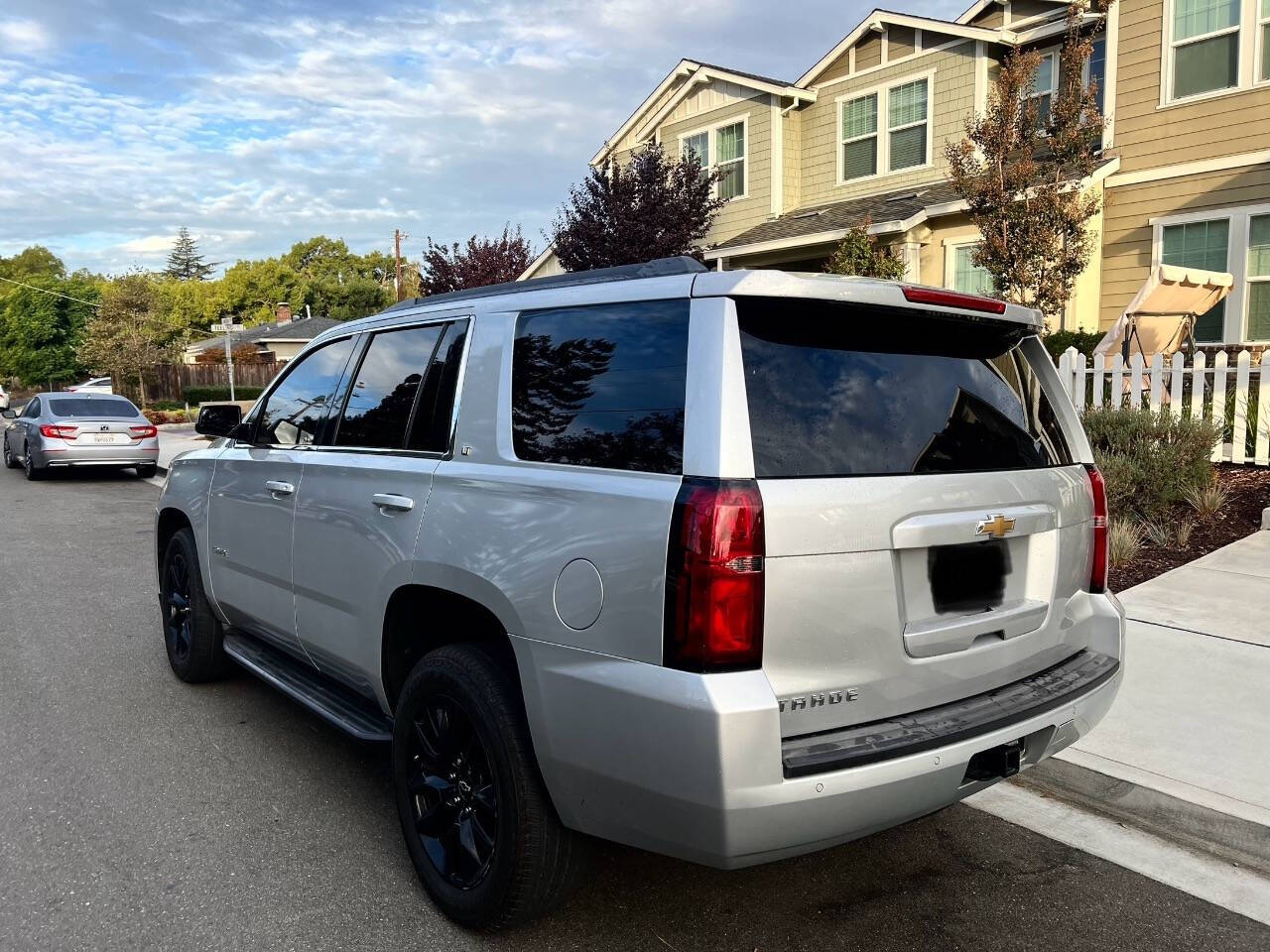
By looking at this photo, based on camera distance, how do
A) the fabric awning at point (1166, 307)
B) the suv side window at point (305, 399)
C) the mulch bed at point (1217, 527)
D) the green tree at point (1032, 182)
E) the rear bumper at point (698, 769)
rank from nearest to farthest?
the rear bumper at point (698, 769), the suv side window at point (305, 399), the mulch bed at point (1217, 527), the fabric awning at point (1166, 307), the green tree at point (1032, 182)

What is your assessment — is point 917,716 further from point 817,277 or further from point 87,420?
point 87,420

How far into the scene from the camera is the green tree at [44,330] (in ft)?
245

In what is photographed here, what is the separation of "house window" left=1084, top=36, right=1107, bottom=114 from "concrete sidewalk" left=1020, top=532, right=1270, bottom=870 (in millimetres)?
11350

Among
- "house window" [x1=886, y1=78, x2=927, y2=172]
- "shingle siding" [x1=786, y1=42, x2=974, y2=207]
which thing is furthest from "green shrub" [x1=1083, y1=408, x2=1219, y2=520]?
"house window" [x1=886, y1=78, x2=927, y2=172]

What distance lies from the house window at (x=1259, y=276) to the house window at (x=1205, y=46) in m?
1.94

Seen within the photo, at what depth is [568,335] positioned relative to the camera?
117 inches

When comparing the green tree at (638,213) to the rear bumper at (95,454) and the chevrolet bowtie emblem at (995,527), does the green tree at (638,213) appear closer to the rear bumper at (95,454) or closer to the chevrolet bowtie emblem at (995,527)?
the rear bumper at (95,454)

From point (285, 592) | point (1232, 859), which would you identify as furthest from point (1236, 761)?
point (285, 592)

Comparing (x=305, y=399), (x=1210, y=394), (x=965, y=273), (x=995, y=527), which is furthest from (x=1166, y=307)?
(x=305, y=399)

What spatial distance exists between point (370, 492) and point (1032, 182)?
1119cm

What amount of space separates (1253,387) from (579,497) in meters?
9.19

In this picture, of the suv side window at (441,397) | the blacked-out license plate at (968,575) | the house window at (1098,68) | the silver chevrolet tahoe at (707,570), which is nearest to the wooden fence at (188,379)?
the house window at (1098,68)

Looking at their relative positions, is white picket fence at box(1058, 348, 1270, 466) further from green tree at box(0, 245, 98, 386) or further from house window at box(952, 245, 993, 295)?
green tree at box(0, 245, 98, 386)

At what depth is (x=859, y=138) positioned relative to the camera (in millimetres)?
18000
